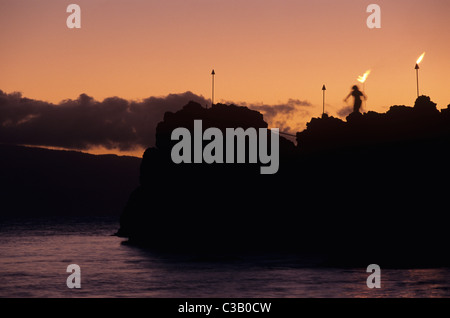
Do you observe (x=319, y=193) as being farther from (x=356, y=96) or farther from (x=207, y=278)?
(x=207, y=278)

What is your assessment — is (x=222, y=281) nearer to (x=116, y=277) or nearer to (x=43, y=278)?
(x=116, y=277)

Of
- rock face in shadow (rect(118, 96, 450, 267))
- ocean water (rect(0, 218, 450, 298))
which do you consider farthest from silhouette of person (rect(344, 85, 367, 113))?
ocean water (rect(0, 218, 450, 298))

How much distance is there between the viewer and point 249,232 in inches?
5581

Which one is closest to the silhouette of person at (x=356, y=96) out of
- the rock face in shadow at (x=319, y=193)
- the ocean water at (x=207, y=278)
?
the rock face in shadow at (x=319, y=193)

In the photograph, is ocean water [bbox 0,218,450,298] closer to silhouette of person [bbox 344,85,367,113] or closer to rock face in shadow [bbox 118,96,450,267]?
rock face in shadow [bbox 118,96,450,267]

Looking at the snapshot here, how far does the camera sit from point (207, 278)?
265 ft

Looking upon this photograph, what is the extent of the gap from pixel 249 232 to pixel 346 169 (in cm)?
2615

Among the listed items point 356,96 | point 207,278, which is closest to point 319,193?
point 356,96

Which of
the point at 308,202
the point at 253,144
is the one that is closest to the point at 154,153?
the point at 253,144

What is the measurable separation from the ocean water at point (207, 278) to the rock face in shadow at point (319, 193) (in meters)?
12.3

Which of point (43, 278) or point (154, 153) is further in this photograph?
point (154, 153)

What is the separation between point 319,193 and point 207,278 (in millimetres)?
56584

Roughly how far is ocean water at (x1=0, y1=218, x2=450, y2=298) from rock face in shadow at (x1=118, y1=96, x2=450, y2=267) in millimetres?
12322

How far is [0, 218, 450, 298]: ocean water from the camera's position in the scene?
66875 mm
